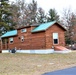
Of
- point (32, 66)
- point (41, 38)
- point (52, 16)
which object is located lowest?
point (32, 66)

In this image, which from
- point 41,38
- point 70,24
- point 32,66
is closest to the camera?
point 32,66

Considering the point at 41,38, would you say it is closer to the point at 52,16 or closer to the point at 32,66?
the point at 32,66

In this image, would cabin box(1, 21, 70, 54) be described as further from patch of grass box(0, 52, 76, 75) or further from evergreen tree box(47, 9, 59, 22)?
evergreen tree box(47, 9, 59, 22)

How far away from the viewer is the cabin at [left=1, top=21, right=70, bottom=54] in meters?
30.1

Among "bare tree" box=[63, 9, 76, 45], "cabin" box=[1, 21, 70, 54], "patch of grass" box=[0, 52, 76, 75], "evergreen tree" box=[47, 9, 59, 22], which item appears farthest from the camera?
"evergreen tree" box=[47, 9, 59, 22]

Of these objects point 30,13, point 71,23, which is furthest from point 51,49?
point 30,13

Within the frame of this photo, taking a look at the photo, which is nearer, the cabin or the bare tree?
the cabin

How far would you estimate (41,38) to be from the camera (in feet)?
101

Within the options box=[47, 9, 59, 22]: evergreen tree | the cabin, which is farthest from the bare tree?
the cabin

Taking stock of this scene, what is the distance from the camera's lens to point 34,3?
6619cm

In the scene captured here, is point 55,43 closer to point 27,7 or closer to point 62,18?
point 62,18

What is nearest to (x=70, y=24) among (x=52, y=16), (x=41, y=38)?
(x=52, y=16)

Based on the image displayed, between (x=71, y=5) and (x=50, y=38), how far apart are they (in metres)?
37.3

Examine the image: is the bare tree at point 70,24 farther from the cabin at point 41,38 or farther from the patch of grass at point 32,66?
the patch of grass at point 32,66
